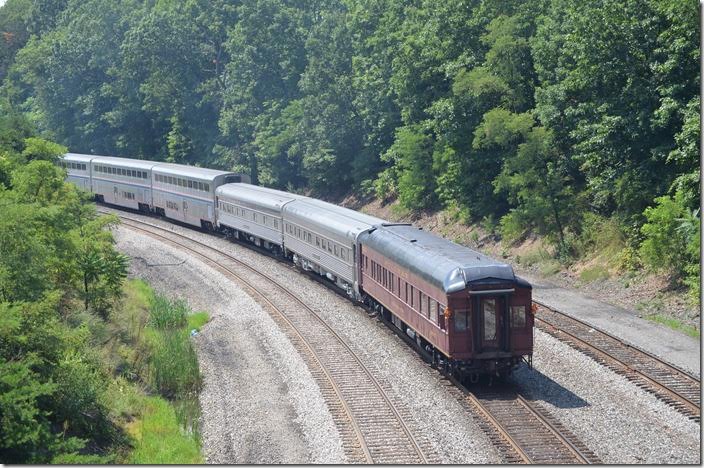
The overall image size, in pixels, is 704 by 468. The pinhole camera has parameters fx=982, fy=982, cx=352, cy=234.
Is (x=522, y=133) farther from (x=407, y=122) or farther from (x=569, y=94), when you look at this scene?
(x=407, y=122)

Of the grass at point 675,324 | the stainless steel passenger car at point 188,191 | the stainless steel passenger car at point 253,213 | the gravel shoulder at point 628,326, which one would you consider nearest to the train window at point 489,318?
the gravel shoulder at point 628,326

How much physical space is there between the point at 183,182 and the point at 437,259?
33938mm

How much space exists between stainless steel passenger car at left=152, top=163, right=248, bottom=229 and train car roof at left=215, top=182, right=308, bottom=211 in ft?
2.97

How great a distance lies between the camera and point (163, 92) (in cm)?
8056

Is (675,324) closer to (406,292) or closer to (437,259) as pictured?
(406,292)

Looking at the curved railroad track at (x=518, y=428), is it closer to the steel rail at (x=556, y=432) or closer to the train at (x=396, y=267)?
the steel rail at (x=556, y=432)

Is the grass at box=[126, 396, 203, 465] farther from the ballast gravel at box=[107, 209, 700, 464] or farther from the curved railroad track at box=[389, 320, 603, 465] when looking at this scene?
the curved railroad track at box=[389, 320, 603, 465]

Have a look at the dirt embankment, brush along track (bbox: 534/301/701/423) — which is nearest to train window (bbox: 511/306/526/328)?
brush along track (bbox: 534/301/701/423)

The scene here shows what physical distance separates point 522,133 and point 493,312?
21269 mm

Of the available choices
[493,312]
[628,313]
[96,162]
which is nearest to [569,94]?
[628,313]

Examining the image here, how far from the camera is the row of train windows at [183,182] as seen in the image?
54.5 m

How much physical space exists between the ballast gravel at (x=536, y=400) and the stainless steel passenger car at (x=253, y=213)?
12.0 metres

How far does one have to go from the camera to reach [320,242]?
3812cm

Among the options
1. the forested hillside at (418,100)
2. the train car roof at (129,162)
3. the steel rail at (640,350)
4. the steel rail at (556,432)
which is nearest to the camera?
the steel rail at (556,432)
